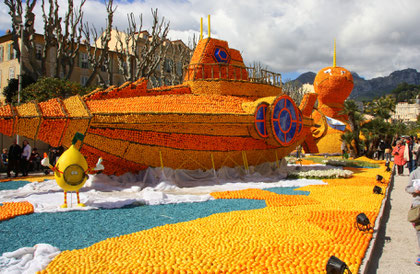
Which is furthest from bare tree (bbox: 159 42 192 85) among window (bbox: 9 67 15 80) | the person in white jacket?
the person in white jacket

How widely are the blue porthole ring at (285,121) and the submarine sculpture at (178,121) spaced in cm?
4

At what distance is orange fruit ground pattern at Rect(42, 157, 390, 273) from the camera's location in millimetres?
3955

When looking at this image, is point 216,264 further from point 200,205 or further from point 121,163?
point 121,163

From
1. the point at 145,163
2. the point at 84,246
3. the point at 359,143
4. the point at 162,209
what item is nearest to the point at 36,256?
A: the point at 84,246

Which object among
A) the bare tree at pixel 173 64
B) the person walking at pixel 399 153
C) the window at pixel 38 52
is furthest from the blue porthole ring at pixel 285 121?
the window at pixel 38 52

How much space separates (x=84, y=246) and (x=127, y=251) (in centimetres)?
96

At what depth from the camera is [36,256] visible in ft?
14.6

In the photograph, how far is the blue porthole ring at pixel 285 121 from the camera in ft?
39.7

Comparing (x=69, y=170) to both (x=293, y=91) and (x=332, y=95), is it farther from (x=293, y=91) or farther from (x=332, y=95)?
(x=293, y=91)

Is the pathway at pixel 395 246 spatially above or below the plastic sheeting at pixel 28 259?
below

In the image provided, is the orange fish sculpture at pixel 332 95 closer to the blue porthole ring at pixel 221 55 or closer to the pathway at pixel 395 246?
the blue porthole ring at pixel 221 55

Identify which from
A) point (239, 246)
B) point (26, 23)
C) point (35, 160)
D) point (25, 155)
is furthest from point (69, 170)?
point (26, 23)

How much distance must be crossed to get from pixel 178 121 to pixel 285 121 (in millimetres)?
4626

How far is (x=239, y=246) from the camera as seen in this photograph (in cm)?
470
